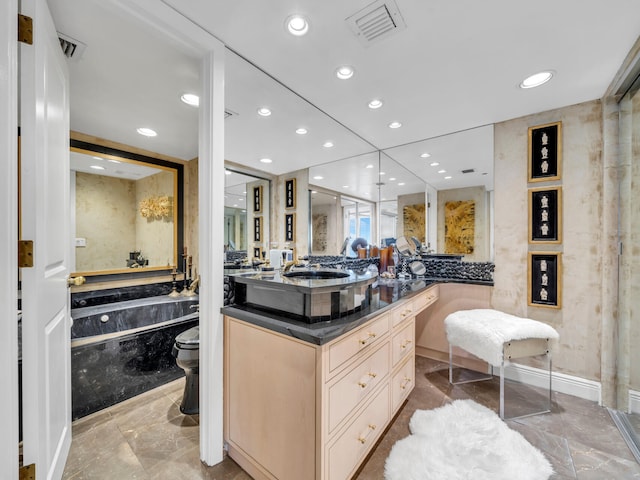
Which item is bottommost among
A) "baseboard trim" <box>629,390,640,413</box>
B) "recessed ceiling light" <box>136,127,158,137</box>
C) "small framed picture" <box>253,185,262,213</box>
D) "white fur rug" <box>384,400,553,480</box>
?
"white fur rug" <box>384,400,553,480</box>

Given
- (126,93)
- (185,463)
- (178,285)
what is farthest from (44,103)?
(178,285)

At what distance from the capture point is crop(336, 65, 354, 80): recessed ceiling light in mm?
1632

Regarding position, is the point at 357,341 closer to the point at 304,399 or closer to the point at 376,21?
the point at 304,399

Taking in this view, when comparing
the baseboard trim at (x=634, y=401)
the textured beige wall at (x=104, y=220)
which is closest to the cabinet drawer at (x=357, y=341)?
the baseboard trim at (x=634, y=401)

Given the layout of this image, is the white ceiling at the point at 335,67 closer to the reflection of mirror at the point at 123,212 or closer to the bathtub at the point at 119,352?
the reflection of mirror at the point at 123,212

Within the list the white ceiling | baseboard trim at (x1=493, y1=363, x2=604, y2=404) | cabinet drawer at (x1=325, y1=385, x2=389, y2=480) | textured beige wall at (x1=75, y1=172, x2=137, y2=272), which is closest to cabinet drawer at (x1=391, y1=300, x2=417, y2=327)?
cabinet drawer at (x1=325, y1=385, x2=389, y2=480)

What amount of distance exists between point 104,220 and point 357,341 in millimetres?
2642

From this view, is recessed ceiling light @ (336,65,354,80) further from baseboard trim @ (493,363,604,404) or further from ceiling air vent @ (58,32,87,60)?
baseboard trim @ (493,363,604,404)

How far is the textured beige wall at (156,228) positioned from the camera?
2734 mm

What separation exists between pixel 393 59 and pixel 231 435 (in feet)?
7.66

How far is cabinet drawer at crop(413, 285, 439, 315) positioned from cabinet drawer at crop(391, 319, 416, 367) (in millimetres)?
157

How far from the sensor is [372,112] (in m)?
2.16

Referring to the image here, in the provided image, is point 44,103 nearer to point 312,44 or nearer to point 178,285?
point 312,44

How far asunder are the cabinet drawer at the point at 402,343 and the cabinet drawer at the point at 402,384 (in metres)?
0.08
